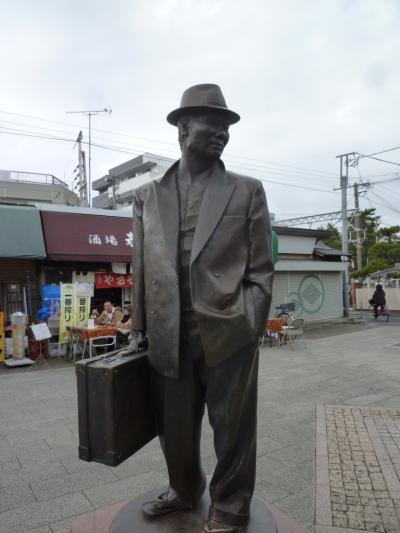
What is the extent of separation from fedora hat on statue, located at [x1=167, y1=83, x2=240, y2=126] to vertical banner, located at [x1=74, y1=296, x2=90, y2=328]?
8698mm

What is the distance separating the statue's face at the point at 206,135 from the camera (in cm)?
225

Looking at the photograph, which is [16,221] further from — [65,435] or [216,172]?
[216,172]

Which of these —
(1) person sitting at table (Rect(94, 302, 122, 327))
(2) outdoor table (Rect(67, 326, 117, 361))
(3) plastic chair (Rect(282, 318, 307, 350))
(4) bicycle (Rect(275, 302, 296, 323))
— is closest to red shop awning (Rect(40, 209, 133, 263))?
(1) person sitting at table (Rect(94, 302, 122, 327))

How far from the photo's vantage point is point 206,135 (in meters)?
2.25

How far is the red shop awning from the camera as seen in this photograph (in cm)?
1029

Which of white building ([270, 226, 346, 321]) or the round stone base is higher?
white building ([270, 226, 346, 321])

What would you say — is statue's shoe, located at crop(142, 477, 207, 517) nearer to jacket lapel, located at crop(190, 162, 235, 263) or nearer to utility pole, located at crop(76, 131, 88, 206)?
jacket lapel, located at crop(190, 162, 235, 263)

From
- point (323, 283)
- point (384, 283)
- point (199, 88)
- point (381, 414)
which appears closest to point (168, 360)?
point (199, 88)

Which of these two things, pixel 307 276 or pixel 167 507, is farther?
pixel 307 276

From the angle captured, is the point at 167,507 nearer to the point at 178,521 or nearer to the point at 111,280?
the point at 178,521

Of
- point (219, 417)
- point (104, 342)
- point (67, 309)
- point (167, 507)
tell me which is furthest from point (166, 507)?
point (67, 309)

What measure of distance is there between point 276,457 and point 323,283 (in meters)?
14.2

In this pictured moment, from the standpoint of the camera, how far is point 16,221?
32.2ft

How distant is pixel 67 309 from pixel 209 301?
8.78 metres
